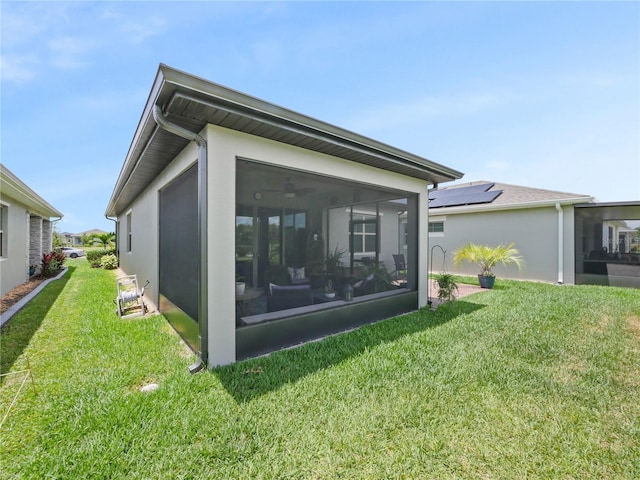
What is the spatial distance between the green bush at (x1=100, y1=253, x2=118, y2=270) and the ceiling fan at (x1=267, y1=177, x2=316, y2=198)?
14.4 metres

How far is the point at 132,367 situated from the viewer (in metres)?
3.52

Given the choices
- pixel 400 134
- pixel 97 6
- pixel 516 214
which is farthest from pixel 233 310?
pixel 516 214

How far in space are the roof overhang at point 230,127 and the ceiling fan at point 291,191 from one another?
29.6 inches

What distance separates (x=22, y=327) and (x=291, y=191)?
539cm

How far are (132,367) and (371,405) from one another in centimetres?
290

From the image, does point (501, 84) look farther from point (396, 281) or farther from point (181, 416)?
point (181, 416)

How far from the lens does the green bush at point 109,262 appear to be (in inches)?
593

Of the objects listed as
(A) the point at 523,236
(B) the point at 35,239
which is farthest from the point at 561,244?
(B) the point at 35,239

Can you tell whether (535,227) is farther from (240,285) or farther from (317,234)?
(240,285)

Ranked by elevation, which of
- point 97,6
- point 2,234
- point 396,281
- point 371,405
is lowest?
point 371,405

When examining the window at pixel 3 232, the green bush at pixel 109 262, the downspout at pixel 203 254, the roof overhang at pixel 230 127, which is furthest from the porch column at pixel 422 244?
the green bush at pixel 109 262

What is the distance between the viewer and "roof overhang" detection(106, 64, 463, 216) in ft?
9.84

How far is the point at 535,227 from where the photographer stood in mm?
10766

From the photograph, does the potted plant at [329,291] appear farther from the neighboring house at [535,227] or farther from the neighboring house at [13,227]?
the neighboring house at [535,227]
